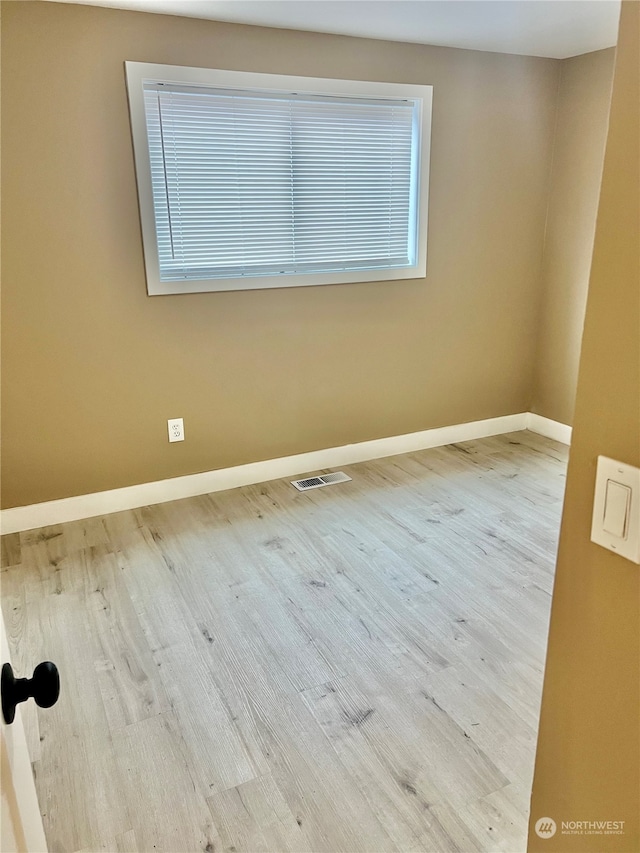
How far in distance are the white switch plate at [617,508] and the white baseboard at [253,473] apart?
9.00ft

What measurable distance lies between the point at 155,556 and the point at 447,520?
140 cm

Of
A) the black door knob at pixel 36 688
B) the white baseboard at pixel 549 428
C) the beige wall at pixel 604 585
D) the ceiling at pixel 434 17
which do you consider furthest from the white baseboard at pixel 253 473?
the beige wall at pixel 604 585

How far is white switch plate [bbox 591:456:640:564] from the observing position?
0.75 meters

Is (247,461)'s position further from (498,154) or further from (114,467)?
(498,154)

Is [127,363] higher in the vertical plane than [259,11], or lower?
lower

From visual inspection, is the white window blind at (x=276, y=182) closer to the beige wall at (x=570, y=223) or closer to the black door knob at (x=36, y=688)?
the beige wall at (x=570, y=223)

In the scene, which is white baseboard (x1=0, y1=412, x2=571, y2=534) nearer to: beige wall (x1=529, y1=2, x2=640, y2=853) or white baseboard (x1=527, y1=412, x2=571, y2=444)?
white baseboard (x1=527, y1=412, x2=571, y2=444)

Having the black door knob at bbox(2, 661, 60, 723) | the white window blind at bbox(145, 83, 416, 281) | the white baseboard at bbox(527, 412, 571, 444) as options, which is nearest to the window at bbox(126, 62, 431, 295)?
the white window blind at bbox(145, 83, 416, 281)

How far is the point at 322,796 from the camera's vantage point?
1.59 m

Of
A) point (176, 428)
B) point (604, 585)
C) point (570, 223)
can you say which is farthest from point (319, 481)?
point (604, 585)

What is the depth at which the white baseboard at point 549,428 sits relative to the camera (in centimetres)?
406

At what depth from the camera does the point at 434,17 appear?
2.81 metres

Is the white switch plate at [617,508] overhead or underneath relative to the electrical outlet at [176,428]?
overhead

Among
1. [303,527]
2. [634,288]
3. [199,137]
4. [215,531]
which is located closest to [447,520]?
[303,527]
